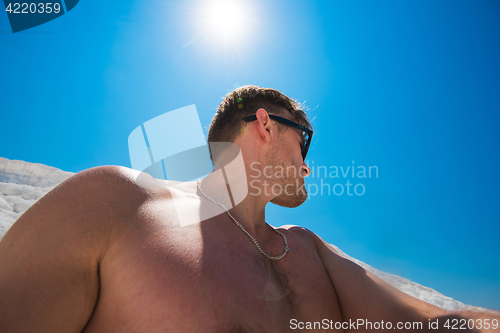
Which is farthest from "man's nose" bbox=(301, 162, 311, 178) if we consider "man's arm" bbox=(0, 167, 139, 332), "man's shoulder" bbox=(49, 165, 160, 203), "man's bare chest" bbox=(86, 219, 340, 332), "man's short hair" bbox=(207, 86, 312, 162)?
"man's arm" bbox=(0, 167, 139, 332)

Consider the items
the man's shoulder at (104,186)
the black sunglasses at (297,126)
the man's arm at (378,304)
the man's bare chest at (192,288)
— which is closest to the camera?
the man's bare chest at (192,288)

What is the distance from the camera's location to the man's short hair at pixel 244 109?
6.46 ft

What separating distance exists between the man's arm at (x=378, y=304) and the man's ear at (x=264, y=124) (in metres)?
1.17

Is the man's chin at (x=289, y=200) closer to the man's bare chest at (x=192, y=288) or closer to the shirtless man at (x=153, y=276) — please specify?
the shirtless man at (x=153, y=276)

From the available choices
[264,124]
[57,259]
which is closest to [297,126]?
[264,124]

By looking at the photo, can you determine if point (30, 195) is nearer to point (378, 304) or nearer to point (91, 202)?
point (91, 202)

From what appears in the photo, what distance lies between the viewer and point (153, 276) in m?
Result: 0.80

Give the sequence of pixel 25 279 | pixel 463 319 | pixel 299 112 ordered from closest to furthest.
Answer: pixel 25 279 < pixel 463 319 < pixel 299 112

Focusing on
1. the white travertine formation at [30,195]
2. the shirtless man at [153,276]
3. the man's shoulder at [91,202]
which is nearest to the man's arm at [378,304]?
the shirtless man at [153,276]

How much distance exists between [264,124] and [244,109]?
28cm

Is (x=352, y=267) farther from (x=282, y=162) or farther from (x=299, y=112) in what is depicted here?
(x=299, y=112)

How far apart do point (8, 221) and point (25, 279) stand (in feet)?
14.6

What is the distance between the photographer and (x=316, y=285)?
4.61 ft

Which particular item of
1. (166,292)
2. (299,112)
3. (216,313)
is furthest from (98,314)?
(299,112)
